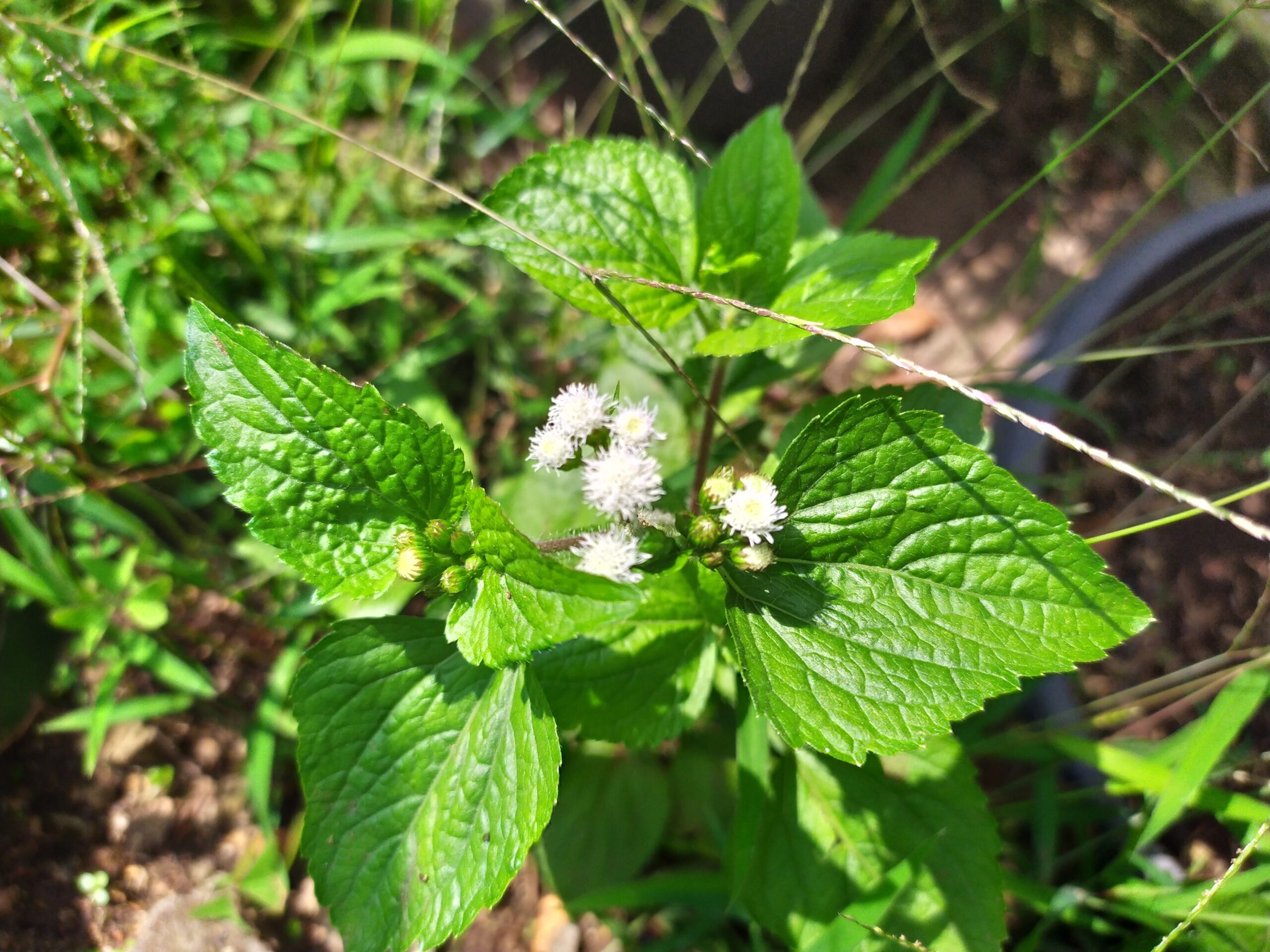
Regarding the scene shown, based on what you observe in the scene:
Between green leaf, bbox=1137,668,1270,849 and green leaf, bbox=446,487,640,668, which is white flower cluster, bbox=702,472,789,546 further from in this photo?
green leaf, bbox=1137,668,1270,849

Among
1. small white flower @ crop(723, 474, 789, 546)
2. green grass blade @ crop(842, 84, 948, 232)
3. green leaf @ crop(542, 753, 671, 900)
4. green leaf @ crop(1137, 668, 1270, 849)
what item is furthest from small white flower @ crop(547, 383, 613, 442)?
green leaf @ crop(1137, 668, 1270, 849)

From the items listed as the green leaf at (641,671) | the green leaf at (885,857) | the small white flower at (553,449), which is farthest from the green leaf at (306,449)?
the green leaf at (885,857)

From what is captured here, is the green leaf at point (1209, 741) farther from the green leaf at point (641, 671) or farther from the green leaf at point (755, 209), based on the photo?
the green leaf at point (755, 209)

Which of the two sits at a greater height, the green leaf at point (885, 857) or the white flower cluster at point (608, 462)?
the white flower cluster at point (608, 462)

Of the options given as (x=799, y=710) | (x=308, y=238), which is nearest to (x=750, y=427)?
(x=799, y=710)

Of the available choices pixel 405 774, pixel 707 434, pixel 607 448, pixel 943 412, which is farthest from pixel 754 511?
pixel 405 774

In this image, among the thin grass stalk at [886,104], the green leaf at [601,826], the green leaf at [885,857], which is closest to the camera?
the green leaf at [885,857]

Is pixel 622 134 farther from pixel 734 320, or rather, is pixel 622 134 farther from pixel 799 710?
pixel 799 710

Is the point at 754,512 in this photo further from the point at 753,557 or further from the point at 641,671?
the point at 641,671

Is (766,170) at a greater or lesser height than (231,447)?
greater
